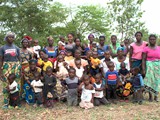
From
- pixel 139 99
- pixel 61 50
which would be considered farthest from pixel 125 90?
pixel 61 50

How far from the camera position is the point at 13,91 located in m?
6.39

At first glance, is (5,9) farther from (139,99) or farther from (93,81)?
(139,99)

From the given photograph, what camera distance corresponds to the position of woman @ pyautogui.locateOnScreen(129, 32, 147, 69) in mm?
6891

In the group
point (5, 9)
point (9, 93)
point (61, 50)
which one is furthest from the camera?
point (5, 9)

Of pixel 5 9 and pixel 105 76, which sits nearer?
pixel 105 76

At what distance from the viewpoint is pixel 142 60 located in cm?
684

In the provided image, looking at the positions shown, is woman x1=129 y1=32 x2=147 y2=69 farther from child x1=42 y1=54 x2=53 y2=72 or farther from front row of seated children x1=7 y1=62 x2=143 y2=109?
child x1=42 y1=54 x2=53 y2=72

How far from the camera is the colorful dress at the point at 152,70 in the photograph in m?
6.72

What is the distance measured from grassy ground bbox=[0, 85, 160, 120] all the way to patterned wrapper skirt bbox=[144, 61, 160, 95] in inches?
22.8

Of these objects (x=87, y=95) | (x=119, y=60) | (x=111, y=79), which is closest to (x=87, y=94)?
(x=87, y=95)

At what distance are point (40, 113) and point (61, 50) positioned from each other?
2282 millimetres

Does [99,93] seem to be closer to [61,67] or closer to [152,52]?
[61,67]

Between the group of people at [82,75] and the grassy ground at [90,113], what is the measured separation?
29cm

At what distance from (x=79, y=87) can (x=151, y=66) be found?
2108 millimetres
